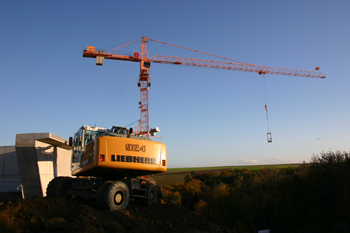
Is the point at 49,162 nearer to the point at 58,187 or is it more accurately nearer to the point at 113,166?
the point at 58,187

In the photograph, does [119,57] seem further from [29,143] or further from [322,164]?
[322,164]

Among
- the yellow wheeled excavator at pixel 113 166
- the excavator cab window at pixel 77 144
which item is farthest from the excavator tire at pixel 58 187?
the excavator cab window at pixel 77 144

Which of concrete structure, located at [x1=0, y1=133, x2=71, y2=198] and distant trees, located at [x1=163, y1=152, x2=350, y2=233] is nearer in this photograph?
concrete structure, located at [x1=0, y1=133, x2=71, y2=198]

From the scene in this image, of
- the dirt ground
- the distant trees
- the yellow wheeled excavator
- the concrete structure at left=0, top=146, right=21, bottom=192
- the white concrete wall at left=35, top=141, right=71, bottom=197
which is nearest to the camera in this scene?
the dirt ground

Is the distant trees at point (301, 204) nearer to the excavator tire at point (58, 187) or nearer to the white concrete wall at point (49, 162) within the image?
the excavator tire at point (58, 187)

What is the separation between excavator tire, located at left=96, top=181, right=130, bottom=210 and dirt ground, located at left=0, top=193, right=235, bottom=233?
27.0 inches

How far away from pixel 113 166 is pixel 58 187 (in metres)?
4.11

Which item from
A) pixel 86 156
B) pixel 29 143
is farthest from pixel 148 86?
pixel 86 156

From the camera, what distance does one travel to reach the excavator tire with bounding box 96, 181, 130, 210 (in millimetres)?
10823

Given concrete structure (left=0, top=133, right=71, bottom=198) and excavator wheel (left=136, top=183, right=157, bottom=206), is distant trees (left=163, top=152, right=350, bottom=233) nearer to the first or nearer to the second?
excavator wheel (left=136, top=183, right=157, bottom=206)

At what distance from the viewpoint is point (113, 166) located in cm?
1142

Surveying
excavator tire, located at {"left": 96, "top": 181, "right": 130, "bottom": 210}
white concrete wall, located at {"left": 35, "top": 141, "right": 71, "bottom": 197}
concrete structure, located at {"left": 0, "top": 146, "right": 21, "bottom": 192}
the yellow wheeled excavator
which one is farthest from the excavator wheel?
concrete structure, located at {"left": 0, "top": 146, "right": 21, "bottom": 192}

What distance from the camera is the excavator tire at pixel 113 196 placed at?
35.5ft

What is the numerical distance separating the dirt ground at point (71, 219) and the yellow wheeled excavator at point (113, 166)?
44.7 inches
